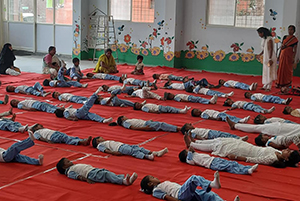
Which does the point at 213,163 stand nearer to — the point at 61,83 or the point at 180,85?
the point at 180,85

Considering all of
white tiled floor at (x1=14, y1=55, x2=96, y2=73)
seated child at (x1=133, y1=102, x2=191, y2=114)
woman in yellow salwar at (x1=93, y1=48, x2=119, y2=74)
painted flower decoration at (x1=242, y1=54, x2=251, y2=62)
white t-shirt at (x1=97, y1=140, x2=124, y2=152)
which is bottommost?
white t-shirt at (x1=97, y1=140, x2=124, y2=152)

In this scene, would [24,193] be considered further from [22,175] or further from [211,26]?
[211,26]

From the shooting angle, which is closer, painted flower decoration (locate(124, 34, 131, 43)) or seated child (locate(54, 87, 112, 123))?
seated child (locate(54, 87, 112, 123))

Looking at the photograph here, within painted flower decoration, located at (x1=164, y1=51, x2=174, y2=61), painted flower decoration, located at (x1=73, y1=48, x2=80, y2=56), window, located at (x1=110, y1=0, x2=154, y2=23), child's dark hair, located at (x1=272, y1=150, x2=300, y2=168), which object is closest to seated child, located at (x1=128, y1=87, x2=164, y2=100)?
child's dark hair, located at (x1=272, y1=150, x2=300, y2=168)

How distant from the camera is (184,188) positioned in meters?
3.38

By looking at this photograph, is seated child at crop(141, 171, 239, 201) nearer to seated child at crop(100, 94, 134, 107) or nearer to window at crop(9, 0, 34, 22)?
seated child at crop(100, 94, 134, 107)

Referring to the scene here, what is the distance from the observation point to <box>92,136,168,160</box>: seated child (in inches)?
181

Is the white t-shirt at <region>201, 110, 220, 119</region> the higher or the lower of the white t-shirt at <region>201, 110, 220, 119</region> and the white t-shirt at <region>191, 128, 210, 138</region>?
the higher

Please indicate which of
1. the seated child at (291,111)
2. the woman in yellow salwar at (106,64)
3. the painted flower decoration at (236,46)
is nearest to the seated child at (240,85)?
the seated child at (291,111)

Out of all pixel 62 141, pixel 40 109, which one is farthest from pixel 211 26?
pixel 62 141

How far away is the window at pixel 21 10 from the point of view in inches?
583

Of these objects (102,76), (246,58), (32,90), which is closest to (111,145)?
(32,90)

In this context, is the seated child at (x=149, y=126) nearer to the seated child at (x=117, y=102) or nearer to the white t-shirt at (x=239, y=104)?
the seated child at (x=117, y=102)

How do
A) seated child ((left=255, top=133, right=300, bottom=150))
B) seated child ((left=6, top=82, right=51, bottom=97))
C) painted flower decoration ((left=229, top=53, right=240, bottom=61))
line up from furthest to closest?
1. painted flower decoration ((left=229, top=53, right=240, bottom=61))
2. seated child ((left=6, top=82, right=51, bottom=97))
3. seated child ((left=255, top=133, right=300, bottom=150))
